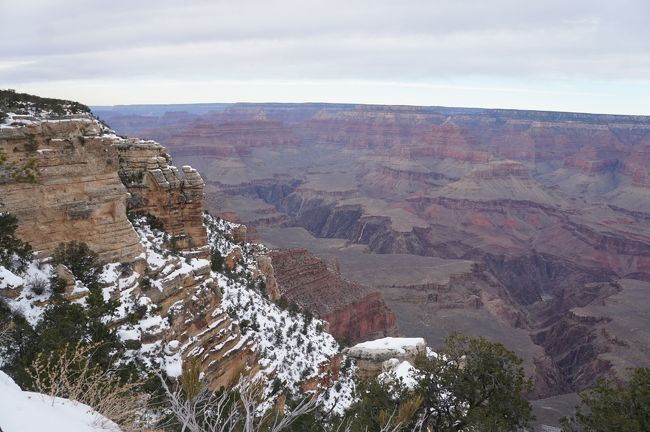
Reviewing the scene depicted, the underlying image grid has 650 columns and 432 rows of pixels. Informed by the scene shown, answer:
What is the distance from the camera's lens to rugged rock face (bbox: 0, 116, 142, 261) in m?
14.6

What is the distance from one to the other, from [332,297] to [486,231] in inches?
3202

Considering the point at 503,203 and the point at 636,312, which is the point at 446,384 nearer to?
the point at 636,312

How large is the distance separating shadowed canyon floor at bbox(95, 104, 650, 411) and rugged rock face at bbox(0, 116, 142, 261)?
46.0m

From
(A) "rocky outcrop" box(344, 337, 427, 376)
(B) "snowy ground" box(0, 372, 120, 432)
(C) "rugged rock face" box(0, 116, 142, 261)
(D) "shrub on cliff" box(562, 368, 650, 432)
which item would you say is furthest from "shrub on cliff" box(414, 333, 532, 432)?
(C) "rugged rock face" box(0, 116, 142, 261)

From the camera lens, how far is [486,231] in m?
120

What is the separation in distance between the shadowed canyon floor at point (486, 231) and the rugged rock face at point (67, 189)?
46.0 metres

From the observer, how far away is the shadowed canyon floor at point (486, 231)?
61625 mm

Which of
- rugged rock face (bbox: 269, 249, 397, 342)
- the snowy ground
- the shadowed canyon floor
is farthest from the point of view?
the shadowed canyon floor

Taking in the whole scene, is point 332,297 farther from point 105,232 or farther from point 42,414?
point 42,414

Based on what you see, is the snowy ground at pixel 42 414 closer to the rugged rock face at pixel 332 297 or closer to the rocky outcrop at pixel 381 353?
the rocky outcrop at pixel 381 353

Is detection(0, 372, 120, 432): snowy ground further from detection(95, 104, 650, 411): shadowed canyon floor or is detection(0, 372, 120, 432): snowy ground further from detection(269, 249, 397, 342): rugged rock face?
detection(95, 104, 650, 411): shadowed canyon floor

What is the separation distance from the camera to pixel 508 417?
1191 centimetres

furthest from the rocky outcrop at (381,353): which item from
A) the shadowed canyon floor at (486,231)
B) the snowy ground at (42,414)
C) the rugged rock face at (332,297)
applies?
the shadowed canyon floor at (486,231)

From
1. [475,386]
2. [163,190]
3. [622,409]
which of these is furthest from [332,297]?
[622,409]
